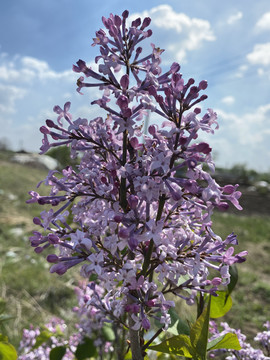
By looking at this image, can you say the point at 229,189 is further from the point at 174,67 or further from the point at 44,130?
the point at 44,130

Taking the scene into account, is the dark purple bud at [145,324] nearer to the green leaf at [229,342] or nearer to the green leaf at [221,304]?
the green leaf at [229,342]

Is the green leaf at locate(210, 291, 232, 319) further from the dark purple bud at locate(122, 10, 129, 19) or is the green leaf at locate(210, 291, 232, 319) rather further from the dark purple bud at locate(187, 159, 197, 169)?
the dark purple bud at locate(122, 10, 129, 19)

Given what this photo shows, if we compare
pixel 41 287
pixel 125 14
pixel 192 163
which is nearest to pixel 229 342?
pixel 192 163

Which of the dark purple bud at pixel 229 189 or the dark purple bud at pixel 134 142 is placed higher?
the dark purple bud at pixel 134 142

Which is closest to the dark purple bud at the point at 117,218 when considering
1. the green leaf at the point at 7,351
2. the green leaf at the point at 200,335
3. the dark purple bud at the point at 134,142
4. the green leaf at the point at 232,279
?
the dark purple bud at the point at 134,142

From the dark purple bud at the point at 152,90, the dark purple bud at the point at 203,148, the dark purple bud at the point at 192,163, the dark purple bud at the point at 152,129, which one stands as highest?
the dark purple bud at the point at 152,90

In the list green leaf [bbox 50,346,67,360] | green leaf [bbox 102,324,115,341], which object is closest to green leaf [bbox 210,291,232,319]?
green leaf [bbox 50,346,67,360]
